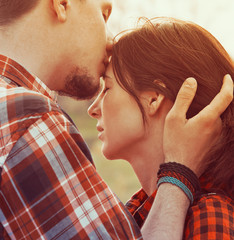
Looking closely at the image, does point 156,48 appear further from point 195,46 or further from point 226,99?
point 226,99

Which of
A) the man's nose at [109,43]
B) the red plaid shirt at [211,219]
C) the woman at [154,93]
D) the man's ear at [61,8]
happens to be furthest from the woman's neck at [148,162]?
the man's ear at [61,8]

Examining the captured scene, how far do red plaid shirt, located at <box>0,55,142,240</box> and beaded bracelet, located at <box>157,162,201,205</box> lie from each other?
9.6 inches

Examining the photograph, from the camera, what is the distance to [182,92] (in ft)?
3.95

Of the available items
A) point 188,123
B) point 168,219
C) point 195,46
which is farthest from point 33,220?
point 195,46

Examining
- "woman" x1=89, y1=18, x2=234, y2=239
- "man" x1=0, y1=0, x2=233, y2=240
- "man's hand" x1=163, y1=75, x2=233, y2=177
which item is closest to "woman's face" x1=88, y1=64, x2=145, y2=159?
"woman" x1=89, y1=18, x2=234, y2=239

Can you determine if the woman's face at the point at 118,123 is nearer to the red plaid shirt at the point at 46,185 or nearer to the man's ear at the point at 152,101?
the man's ear at the point at 152,101

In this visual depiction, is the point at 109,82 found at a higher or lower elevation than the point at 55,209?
higher

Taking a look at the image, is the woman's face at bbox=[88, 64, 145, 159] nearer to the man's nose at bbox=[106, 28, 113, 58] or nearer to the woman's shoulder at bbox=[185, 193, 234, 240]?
the man's nose at bbox=[106, 28, 113, 58]

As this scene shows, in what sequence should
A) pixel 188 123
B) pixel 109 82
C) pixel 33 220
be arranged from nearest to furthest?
pixel 33 220 → pixel 188 123 → pixel 109 82

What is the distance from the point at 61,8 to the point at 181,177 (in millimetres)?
662

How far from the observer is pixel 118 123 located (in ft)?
4.45

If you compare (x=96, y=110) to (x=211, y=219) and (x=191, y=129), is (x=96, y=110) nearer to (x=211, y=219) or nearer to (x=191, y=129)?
(x=191, y=129)

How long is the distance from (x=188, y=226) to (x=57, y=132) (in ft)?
1.54

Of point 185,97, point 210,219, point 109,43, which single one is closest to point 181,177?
point 210,219
